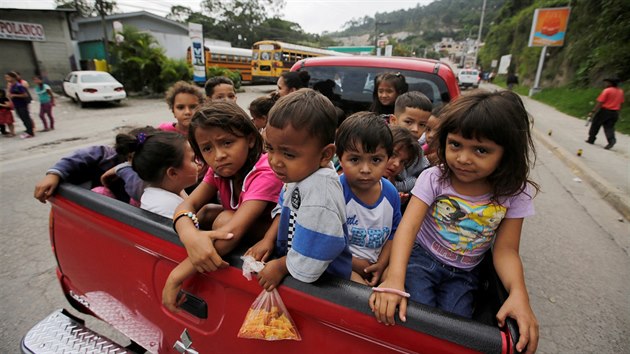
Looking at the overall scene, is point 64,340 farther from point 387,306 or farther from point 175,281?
point 387,306

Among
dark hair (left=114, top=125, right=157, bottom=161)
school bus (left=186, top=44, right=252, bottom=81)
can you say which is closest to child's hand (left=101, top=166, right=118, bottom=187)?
dark hair (left=114, top=125, right=157, bottom=161)

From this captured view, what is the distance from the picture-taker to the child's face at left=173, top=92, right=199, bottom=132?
300 centimetres

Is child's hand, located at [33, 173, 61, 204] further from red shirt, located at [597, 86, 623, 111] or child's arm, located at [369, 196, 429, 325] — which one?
red shirt, located at [597, 86, 623, 111]

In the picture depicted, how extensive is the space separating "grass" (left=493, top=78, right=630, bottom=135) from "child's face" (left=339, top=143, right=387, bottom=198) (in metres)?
12.9

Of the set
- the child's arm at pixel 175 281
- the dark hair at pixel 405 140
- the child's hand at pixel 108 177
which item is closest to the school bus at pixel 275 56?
the dark hair at pixel 405 140

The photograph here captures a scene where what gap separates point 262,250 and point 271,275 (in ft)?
0.67

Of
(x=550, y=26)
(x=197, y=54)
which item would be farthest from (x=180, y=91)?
(x=550, y=26)

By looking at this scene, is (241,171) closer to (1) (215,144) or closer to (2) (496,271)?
(1) (215,144)

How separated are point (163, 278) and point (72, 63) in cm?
2557

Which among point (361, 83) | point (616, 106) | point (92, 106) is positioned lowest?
point (92, 106)

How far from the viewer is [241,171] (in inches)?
62.9

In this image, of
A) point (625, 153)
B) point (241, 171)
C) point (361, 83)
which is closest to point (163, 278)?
point (241, 171)

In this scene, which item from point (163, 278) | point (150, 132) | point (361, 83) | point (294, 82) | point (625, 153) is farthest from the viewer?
point (625, 153)

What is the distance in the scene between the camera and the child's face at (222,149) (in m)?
1.46
